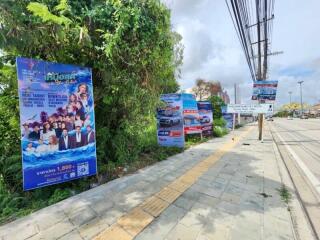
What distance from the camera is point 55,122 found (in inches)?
142

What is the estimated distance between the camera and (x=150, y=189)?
4035mm

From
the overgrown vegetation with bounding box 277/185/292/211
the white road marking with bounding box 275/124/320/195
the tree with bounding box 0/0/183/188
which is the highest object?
the tree with bounding box 0/0/183/188

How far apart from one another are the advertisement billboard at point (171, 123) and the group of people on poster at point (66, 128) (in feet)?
13.1

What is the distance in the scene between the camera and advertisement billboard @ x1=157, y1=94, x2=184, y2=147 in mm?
7781

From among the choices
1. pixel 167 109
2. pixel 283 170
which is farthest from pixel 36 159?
pixel 283 170

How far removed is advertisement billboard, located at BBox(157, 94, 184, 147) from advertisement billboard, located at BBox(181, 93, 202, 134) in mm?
1771

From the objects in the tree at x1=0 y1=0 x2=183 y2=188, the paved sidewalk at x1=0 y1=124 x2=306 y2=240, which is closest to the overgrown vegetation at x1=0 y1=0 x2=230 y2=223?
the tree at x1=0 y1=0 x2=183 y2=188

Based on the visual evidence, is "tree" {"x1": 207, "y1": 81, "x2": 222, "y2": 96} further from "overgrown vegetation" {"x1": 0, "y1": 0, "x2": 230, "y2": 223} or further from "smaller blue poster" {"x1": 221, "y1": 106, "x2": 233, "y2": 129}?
"overgrown vegetation" {"x1": 0, "y1": 0, "x2": 230, "y2": 223}

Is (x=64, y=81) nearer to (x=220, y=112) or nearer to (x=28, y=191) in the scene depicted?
(x=28, y=191)

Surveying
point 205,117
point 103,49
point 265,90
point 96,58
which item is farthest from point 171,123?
point 265,90

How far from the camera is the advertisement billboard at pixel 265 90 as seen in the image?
39.0 feet

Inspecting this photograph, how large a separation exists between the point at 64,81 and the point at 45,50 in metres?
0.73

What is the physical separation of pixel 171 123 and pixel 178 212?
4877 millimetres

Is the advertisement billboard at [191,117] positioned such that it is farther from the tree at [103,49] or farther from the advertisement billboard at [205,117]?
the tree at [103,49]
